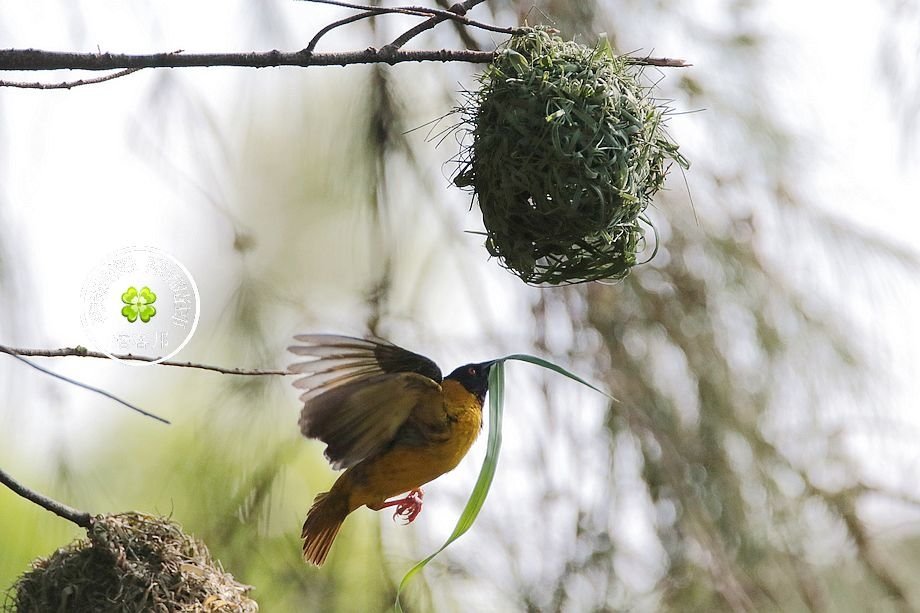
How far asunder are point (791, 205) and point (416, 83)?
84cm

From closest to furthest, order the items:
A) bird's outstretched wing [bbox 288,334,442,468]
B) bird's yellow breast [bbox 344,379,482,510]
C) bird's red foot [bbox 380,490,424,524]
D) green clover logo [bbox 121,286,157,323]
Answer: bird's outstretched wing [bbox 288,334,442,468] → bird's yellow breast [bbox 344,379,482,510] → bird's red foot [bbox 380,490,424,524] → green clover logo [bbox 121,286,157,323]

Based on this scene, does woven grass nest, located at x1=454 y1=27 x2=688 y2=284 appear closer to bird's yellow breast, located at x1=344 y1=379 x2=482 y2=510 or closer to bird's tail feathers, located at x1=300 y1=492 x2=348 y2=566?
bird's yellow breast, located at x1=344 y1=379 x2=482 y2=510

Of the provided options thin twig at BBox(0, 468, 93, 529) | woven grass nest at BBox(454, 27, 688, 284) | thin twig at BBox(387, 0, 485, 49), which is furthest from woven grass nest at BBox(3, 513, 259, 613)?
thin twig at BBox(387, 0, 485, 49)

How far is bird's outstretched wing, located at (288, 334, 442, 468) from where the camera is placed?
98cm

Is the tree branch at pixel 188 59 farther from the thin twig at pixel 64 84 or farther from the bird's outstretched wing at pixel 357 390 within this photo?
the bird's outstretched wing at pixel 357 390

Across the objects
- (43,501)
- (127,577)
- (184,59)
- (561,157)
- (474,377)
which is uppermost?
(184,59)

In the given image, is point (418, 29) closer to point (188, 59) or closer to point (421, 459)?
point (188, 59)

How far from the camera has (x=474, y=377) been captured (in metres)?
1.14

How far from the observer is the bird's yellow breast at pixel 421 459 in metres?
1.09

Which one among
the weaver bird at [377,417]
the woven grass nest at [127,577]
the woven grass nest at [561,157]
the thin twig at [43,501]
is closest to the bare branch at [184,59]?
the woven grass nest at [561,157]

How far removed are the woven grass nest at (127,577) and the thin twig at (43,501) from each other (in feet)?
0.05

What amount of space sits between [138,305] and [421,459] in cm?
65

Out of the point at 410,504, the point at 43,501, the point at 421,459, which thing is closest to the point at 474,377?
the point at 421,459

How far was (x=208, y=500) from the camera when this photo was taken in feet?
6.69
